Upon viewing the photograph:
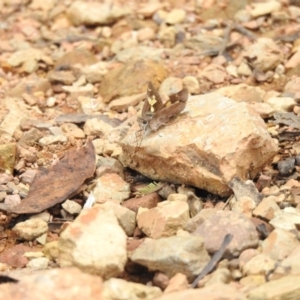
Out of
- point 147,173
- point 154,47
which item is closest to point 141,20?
point 154,47

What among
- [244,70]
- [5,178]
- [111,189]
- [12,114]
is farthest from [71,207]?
[244,70]

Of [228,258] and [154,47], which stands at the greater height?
[228,258]

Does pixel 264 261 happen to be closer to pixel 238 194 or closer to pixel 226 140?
pixel 238 194

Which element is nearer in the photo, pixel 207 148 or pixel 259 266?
pixel 259 266

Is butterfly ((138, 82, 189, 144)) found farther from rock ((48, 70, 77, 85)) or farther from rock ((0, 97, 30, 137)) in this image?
rock ((48, 70, 77, 85))

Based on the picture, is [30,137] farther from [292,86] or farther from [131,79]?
[292,86]

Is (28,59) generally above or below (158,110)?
below

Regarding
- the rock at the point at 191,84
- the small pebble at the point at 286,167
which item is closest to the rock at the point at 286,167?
the small pebble at the point at 286,167

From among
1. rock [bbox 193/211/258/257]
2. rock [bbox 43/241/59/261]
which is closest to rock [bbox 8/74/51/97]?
rock [bbox 43/241/59/261]
